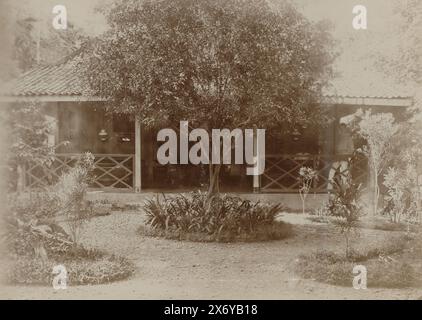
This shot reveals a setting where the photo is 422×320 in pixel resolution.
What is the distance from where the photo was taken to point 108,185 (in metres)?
7.40

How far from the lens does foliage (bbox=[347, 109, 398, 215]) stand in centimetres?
744

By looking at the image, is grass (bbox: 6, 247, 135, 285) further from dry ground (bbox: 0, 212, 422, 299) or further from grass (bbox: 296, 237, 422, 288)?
grass (bbox: 296, 237, 422, 288)

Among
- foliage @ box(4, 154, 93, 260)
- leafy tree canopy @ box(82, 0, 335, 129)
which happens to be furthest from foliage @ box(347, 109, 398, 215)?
foliage @ box(4, 154, 93, 260)

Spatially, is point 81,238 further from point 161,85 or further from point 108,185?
point 161,85

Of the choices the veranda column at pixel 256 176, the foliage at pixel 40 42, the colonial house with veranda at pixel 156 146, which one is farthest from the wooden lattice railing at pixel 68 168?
the veranda column at pixel 256 176

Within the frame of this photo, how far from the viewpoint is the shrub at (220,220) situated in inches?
290

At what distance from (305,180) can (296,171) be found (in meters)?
0.24

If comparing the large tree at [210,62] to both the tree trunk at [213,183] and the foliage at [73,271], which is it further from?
the foliage at [73,271]

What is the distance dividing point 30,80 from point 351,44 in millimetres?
4052

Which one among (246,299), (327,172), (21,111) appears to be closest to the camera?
(246,299)

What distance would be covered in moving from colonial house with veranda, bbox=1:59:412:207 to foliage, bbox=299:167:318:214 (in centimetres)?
7

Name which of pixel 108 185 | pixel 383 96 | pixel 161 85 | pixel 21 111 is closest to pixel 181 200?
pixel 108 185

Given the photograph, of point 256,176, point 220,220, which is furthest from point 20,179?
point 256,176

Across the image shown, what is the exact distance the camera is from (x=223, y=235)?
24.0ft
